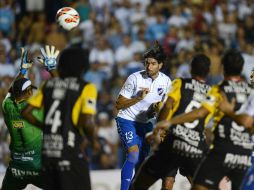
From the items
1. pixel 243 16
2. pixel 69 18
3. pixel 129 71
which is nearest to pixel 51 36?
pixel 129 71

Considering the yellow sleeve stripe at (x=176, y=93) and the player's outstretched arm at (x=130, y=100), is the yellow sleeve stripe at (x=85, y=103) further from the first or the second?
the player's outstretched arm at (x=130, y=100)

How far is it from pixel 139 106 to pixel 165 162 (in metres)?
2.77

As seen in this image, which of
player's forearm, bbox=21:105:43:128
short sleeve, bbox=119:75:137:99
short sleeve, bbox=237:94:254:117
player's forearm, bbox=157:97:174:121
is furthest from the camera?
short sleeve, bbox=119:75:137:99

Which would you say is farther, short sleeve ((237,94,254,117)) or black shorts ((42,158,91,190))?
black shorts ((42,158,91,190))

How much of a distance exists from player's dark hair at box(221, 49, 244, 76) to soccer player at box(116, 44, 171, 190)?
2890mm

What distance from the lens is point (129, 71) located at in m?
19.8

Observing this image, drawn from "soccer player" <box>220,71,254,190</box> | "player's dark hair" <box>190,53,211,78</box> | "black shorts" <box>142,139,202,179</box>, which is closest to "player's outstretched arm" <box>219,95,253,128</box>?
"soccer player" <box>220,71,254,190</box>

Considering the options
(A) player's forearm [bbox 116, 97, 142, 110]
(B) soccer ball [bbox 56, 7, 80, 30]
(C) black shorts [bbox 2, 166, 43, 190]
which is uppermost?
(B) soccer ball [bbox 56, 7, 80, 30]

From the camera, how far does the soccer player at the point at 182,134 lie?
32.4ft

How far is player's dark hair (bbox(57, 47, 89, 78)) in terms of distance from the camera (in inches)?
361

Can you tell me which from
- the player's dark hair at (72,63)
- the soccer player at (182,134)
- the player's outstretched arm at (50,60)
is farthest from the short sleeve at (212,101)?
the player's outstretched arm at (50,60)

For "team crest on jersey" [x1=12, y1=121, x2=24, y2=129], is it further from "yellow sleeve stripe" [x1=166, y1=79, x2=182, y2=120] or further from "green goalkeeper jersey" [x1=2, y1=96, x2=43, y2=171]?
"yellow sleeve stripe" [x1=166, y1=79, x2=182, y2=120]

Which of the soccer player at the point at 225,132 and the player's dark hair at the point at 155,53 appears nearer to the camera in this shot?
the soccer player at the point at 225,132

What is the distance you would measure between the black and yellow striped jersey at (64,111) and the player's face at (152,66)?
318 cm
